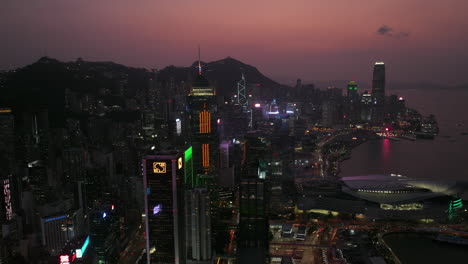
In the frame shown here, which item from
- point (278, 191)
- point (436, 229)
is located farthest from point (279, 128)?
point (436, 229)

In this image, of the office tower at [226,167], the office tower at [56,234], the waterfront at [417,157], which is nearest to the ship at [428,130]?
the waterfront at [417,157]

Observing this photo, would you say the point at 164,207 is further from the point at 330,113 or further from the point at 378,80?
the point at 378,80

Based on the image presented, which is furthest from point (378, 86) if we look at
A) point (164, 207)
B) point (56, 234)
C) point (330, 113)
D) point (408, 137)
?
point (56, 234)

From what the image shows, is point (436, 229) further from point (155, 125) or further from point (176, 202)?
point (155, 125)

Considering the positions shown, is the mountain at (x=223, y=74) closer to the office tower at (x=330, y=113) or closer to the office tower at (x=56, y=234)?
the office tower at (x=330, y=113)

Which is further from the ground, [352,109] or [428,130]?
[352,109]

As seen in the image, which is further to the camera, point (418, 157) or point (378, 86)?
point (378, 86)
